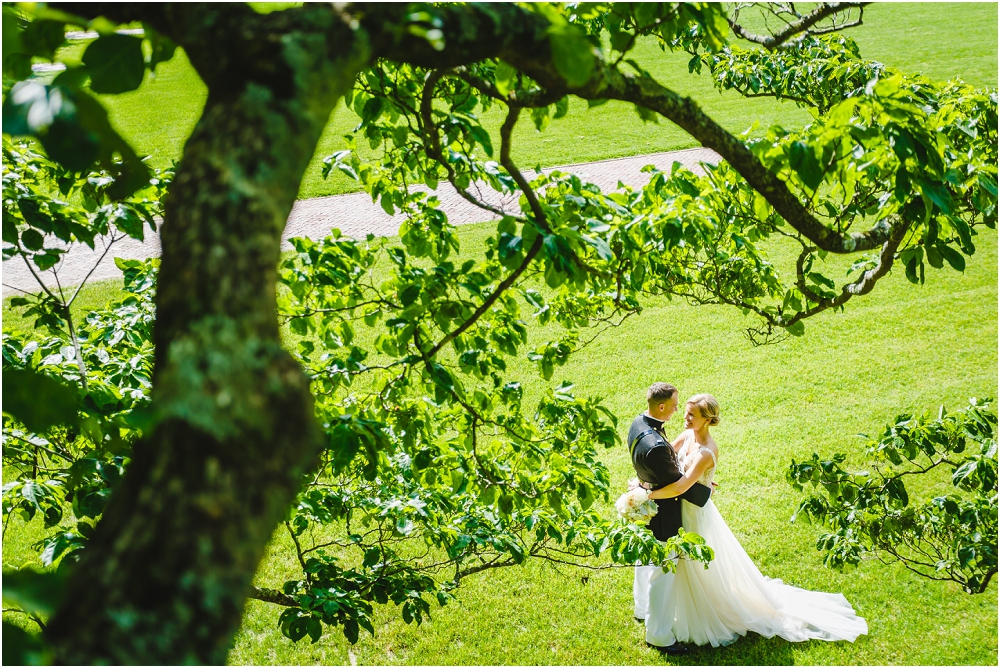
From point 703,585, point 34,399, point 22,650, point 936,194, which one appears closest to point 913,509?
point 703,585

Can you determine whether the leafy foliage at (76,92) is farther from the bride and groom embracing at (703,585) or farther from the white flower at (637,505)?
the bride and groom embracing at (703,585)

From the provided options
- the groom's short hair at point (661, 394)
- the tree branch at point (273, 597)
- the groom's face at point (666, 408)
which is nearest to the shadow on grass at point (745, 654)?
the groom's face at point (666, 408)

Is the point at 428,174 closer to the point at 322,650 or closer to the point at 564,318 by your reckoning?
the point at 564,318

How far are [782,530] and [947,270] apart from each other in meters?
7.73

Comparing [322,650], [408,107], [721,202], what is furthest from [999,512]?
[322,650]

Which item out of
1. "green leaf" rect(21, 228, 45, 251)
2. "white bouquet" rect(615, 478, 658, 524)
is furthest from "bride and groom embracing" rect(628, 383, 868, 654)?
"green leaf" rect(21, 228, 45, 251)

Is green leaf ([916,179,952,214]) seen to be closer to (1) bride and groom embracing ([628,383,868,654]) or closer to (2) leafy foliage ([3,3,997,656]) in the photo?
(2) leafy foliage ([3,3,997,656])

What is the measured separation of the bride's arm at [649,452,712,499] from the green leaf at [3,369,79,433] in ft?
16.5

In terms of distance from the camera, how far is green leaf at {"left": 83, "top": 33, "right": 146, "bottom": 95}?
1.37m

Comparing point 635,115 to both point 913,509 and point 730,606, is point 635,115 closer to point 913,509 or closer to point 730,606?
point 730,606

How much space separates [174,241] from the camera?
86cm

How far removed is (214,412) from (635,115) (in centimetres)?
2136

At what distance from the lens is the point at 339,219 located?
1473cm

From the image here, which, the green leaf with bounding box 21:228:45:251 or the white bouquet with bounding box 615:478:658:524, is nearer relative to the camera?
the green leaf with bounding box 21:228:45:251
